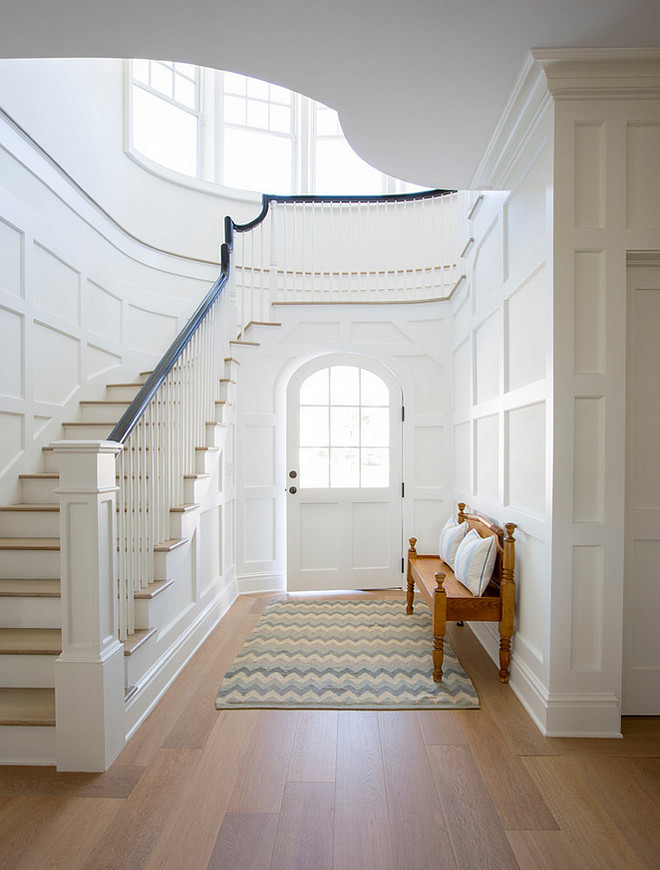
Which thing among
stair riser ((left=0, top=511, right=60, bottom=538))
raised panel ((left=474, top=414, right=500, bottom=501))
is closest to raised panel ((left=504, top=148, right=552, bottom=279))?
raised panel ((left=474, top=414, right=500, bottom=501))

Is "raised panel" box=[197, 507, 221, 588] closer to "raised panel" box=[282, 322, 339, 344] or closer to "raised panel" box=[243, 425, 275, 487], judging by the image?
"raised panel" box=[243, 425, 275, 487]

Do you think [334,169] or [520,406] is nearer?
[520,406]

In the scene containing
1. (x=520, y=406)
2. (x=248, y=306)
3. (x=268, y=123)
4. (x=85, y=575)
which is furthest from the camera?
(x=268, y=123)

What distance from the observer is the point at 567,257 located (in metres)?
2.33

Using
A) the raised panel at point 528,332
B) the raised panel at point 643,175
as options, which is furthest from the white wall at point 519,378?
the raised panel at point 643,175

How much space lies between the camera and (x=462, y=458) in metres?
4.35

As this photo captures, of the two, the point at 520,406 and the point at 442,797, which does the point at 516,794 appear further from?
the point at 520,406

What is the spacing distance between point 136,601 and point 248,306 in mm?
3469

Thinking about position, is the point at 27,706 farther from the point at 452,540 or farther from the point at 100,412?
Result: the point at 452,540

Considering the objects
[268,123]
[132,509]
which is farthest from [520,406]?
[268,123]

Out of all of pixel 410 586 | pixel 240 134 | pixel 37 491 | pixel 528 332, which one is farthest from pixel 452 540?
pixel 240 134

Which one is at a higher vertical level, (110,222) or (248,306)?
(110,222)

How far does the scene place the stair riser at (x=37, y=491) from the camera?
10.8 feet

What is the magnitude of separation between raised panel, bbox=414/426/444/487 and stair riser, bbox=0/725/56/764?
3387 millimetres
